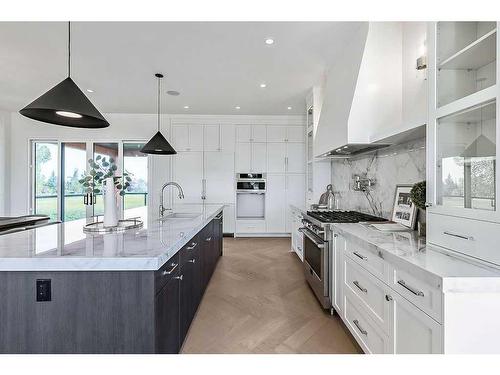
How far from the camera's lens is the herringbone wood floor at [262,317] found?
1.87 meters

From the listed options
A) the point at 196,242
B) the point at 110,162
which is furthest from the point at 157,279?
the point at 110,162

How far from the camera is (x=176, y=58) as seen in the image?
3.13 m

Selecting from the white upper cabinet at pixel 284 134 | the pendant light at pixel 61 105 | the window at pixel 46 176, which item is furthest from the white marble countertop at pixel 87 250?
the window at pixel 46 176

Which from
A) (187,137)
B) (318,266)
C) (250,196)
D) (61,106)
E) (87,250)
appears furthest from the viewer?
(250,196)

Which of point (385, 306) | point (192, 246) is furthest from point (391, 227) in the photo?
point (192, 246)

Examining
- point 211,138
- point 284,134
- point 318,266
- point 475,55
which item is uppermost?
point 284,134

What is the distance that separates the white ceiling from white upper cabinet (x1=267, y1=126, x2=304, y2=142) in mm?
1006

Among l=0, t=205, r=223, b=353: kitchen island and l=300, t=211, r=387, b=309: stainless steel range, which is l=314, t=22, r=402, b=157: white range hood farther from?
l=0, t=205, r=223, b=353: kitchen island

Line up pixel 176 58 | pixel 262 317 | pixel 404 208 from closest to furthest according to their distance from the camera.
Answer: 1. pixel 404 208
2. pixel 262 317
3. pixel 176 58

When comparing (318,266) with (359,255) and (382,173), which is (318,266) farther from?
(382,173)

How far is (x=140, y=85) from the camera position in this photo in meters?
4.07

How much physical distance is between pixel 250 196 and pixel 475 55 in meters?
4.80
